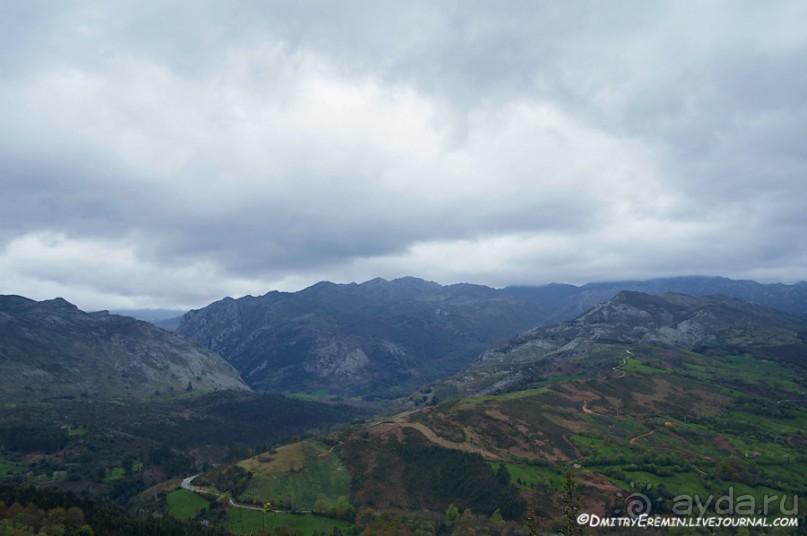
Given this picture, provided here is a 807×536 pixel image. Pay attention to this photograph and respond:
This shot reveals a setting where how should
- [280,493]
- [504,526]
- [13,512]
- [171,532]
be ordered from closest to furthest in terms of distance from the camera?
[13,512] → [171,532] → [504,526] → [280,493]

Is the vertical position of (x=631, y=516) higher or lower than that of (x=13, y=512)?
lower

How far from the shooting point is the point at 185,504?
175 meters

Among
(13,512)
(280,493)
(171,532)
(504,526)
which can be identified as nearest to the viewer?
(13,512)

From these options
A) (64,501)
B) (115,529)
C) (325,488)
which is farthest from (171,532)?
(325,488)

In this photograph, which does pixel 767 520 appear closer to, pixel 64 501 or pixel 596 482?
pixel 596 482

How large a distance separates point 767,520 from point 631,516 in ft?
132

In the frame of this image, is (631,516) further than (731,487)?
No

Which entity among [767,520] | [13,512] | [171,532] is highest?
[13,512]

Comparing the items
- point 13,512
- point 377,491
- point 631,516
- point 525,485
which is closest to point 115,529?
point 13,512

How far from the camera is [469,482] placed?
181 m

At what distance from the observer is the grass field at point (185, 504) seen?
16488 centimetres

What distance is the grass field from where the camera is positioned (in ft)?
541

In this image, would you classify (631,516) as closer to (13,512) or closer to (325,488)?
(325,488)

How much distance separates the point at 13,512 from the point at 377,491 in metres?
103
